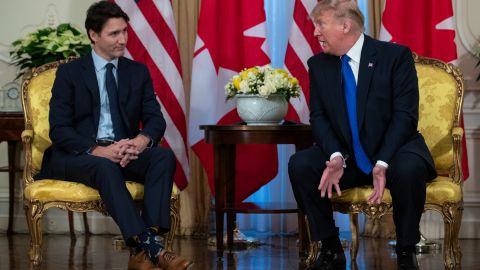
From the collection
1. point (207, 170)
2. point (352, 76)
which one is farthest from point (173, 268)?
point (207, 170)

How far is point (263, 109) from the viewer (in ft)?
17.7

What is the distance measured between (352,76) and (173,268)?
1347 millimetres

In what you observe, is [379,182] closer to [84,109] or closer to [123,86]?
[123,86]

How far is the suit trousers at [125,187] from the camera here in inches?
175

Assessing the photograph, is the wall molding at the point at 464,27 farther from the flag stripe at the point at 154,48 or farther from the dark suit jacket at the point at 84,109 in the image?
the dark suit jacket at the point at 84,109

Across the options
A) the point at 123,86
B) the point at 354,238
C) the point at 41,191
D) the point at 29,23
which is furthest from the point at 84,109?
the point at 29,23

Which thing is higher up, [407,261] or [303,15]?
[303,15]

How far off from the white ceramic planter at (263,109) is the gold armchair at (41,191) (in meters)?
0.85

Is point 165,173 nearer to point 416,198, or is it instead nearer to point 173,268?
point 173,268

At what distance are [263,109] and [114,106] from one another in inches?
37.5

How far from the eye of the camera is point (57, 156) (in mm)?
4883

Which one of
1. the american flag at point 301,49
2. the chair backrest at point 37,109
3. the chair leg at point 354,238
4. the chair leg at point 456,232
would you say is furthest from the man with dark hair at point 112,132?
the chair leg at point 456,232

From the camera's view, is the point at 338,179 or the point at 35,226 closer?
the point at 338,179

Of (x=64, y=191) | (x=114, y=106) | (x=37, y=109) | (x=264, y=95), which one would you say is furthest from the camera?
(x=264, y=95)
